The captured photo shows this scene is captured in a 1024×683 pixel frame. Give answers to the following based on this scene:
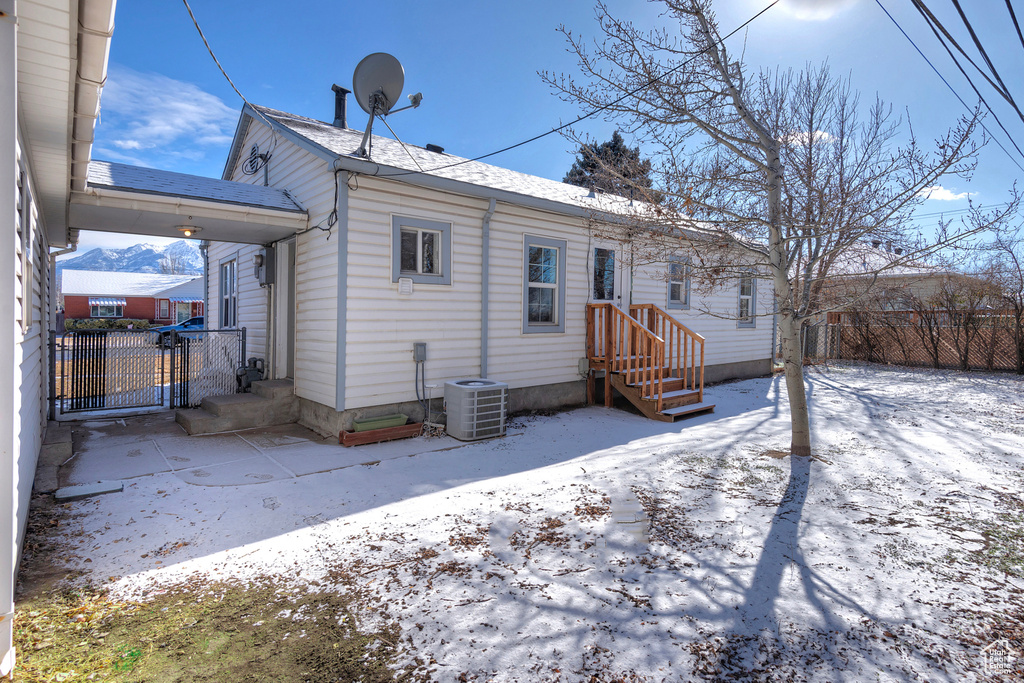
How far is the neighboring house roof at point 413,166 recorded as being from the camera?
6.05 meters

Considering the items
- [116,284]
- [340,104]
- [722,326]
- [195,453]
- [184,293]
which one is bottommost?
[195,453]

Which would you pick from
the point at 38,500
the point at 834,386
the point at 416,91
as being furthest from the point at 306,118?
the point at 834,386

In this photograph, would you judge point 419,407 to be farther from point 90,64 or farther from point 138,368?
point 90,64

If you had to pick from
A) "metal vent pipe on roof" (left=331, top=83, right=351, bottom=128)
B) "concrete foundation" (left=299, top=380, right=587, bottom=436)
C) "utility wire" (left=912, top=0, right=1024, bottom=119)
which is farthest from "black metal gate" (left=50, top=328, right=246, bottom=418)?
"utility wire" (left=912, top=0, right=1024, bottom=119)

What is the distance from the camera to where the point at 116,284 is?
37500 mm

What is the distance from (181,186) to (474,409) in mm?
4398

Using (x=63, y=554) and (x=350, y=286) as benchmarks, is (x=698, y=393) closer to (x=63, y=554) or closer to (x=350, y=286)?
(x=350, y=286)

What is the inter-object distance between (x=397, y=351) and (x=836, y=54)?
734 cm

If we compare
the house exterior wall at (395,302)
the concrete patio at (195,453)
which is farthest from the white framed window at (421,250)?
the concrete patio at (195,453)

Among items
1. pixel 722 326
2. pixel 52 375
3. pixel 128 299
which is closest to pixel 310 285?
pixel 52 375

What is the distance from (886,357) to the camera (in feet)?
50.2

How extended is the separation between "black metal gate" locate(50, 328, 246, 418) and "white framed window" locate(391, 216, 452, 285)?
3.74 meters

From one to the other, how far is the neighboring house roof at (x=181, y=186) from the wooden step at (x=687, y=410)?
5.86 metres

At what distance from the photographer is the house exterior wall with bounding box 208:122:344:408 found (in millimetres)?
6113
